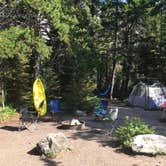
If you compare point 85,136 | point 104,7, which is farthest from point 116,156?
point 104,7

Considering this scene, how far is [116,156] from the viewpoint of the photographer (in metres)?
9.72

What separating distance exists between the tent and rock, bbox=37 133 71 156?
536 inches

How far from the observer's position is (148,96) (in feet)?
77.6

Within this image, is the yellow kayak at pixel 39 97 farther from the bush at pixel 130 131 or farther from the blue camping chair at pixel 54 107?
the bush at pixel 130 131

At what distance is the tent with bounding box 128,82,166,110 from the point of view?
23.5m

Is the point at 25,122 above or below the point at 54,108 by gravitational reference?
below

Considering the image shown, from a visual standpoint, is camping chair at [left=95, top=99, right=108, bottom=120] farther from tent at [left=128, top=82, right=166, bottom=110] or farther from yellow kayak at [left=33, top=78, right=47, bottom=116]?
tent at [left=128, top=82, right=166, bottom=110]

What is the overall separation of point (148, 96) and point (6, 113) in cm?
923

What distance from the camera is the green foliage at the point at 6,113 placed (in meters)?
16.6

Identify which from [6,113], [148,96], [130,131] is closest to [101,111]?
[6,113]

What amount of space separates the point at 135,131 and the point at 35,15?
380 inches

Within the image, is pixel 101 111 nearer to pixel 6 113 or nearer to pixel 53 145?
pixel 6 113

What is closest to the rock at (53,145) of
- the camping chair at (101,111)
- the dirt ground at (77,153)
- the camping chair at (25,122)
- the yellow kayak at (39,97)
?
the dirt ground at (77,153)

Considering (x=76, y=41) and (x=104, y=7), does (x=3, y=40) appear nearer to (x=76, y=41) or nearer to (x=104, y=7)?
(x=76, y=41)
